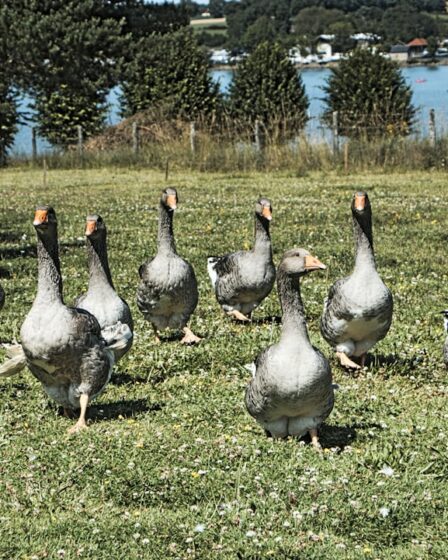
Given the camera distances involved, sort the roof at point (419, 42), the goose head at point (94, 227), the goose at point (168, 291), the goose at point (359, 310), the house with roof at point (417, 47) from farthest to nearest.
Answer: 1. the roof at point (419, 42)
2. the house with roof at point (417, 47)
3. the goose at point (168, 291)
4. the goose head at point (94, 227)
5. the goose at point (359, 310)

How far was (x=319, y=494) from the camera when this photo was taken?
228 inches

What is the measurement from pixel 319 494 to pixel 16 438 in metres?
2.19

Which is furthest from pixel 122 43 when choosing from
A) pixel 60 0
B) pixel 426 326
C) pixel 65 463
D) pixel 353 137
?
pixel 65 463

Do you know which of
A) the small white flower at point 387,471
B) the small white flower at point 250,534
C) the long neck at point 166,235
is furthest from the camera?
the long neck at point 166,235

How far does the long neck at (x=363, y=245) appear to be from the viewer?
862 centimetres

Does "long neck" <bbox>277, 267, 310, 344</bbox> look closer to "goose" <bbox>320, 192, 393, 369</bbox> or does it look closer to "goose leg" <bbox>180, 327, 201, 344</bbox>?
"goose" <bbox>320, 192, 393, 369</bbox>

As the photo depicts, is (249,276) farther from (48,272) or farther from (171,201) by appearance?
(48,272)

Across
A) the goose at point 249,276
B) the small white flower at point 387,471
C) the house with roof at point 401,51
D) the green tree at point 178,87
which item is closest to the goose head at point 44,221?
the small white flower at point 387,471

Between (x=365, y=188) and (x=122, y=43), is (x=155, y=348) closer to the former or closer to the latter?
(x=365, y=188)

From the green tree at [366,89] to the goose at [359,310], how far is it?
1015 inches

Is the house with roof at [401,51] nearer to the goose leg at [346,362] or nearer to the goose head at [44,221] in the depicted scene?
the goose leg at [346,362]

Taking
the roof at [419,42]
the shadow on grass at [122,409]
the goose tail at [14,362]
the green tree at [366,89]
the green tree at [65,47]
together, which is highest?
the roof at [419,42]

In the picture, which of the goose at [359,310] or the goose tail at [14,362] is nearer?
the goose tail at [14,362]

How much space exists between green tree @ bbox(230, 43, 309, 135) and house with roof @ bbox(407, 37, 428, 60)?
73570mm
